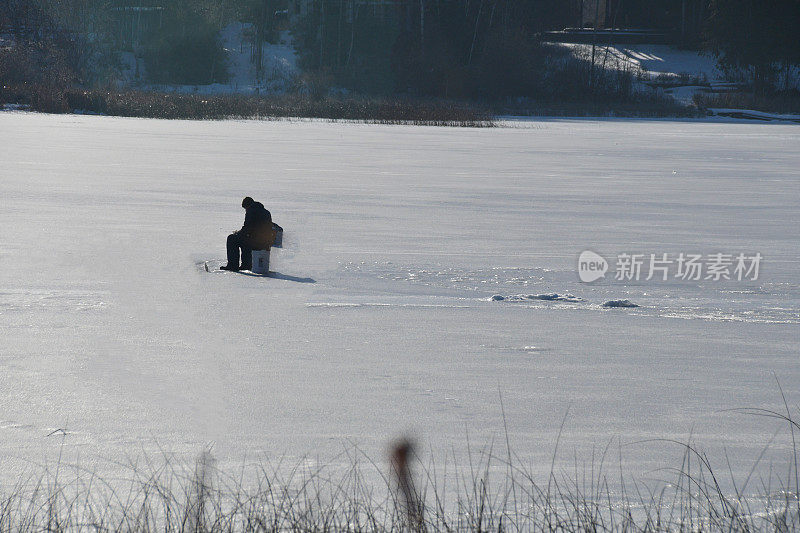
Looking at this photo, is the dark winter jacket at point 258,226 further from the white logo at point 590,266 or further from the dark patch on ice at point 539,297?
the white logo at point 590,266

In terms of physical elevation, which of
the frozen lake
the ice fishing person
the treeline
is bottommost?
the frozen lake

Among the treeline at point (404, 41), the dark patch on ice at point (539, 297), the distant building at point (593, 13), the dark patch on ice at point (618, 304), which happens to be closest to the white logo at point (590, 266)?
the dark patch on ice at point (539, 297)

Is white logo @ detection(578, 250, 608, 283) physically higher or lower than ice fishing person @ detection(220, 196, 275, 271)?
lower

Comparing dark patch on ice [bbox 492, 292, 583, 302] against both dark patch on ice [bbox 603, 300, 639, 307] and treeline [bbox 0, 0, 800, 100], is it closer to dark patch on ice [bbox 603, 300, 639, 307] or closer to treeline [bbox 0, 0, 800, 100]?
dark patch on ice [bbox 603, 300, 639, 307]

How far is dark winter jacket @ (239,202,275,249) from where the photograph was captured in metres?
9.17

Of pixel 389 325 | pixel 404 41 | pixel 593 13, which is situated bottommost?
pixel 389 325

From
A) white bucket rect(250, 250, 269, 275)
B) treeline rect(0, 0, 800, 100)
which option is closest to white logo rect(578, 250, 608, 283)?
white bucket rect(250, 250, 269, 275)

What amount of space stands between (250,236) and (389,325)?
2603 mm

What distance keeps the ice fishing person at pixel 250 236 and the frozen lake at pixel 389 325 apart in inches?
11.9

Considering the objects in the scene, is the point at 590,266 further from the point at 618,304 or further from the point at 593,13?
the point at 593,13

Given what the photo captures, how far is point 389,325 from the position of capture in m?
7.16

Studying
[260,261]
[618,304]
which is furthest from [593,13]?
[618,304]

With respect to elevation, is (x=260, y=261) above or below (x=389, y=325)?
above

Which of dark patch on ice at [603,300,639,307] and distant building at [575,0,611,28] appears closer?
dark patch on ice at [603,300,639,307]
